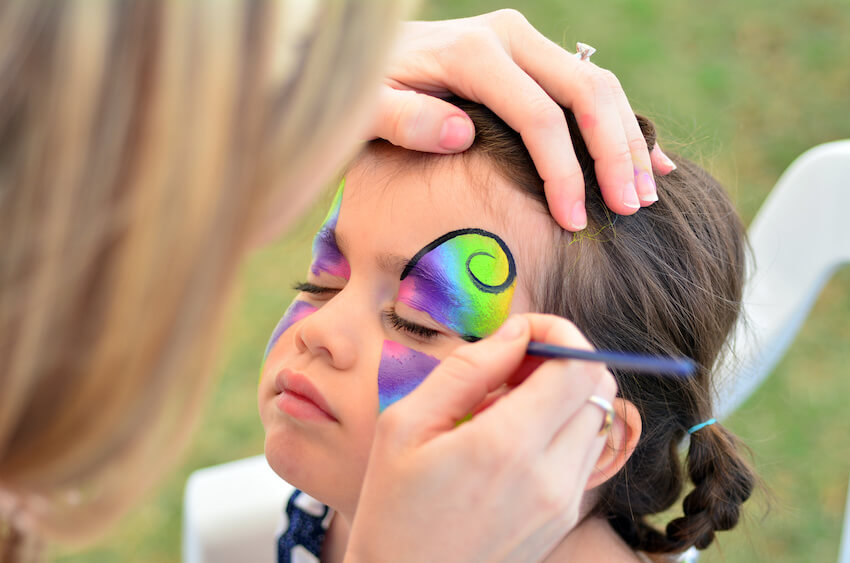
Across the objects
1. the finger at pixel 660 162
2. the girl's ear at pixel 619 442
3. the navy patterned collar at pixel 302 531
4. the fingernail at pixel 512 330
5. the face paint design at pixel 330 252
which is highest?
the finger at pixel 660 162

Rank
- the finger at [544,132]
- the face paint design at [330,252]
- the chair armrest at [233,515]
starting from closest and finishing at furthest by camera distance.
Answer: the finger at [544,132]
the face paint design at [330,252]
the chair armrest at [233,515]

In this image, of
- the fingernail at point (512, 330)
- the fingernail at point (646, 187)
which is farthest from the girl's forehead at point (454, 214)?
the fingernail at point (512, 330)

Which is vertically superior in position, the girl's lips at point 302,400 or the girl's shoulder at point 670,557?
the girl's lips at point 302,400

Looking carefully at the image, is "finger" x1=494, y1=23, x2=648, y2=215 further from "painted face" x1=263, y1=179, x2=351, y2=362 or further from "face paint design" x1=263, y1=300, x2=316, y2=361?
"face paint design" x1=263, y1=300, x2=316, y2=361

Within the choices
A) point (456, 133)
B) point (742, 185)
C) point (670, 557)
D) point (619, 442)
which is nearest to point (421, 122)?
point (456, 133)

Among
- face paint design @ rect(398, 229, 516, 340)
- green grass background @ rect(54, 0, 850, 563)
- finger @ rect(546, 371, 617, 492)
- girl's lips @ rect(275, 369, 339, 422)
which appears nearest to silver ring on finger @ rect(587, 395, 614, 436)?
finger @ rect(546, 371, 617, 492)

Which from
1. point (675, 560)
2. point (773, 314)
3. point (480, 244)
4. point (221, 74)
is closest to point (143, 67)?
point (221, 74)

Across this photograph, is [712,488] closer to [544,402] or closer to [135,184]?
[544,402]

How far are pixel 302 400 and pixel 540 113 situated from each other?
1.50 feet

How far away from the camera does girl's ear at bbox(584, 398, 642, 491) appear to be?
1051mm

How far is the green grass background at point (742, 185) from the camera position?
2.08m

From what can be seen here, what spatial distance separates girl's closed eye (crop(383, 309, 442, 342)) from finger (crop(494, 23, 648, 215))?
→ 0.27 metres

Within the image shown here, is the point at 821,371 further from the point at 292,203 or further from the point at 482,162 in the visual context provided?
the point at 292,203

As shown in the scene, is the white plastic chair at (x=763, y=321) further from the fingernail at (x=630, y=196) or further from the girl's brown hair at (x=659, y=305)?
the fingernail at (x=630, y=196)
